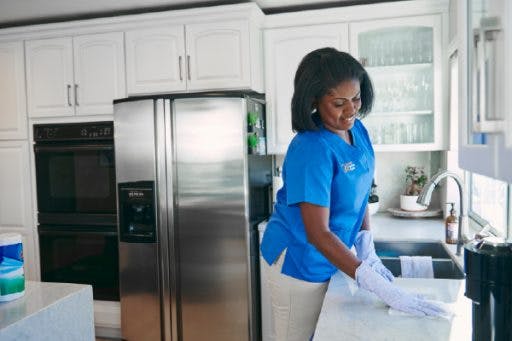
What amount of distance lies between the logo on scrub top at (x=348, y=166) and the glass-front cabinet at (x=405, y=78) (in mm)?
1435

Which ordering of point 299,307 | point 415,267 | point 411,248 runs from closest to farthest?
point 299,307 < point 415,267 < point 411,248

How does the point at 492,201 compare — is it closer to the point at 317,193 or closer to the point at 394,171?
the point at 394,171

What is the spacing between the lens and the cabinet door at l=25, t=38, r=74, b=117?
3047 mm

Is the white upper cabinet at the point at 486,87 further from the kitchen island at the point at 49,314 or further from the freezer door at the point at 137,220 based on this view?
the freezer door at the point at 137,220

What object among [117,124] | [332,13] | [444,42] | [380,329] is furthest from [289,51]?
[380,329]

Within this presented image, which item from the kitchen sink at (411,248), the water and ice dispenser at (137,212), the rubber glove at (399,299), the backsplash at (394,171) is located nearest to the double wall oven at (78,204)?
the water and ice dispenser at (137,212)

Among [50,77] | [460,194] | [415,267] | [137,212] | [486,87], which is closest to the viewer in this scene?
[486,87]

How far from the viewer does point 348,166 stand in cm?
141

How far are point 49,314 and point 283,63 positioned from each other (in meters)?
2.11

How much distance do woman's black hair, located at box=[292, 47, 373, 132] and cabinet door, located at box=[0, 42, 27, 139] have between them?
2422 mm

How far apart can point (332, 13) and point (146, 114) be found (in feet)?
4.04

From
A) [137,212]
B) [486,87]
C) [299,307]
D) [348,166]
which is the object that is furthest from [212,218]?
[486,87]

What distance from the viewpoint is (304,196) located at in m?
1.32

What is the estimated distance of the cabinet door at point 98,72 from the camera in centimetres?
296
